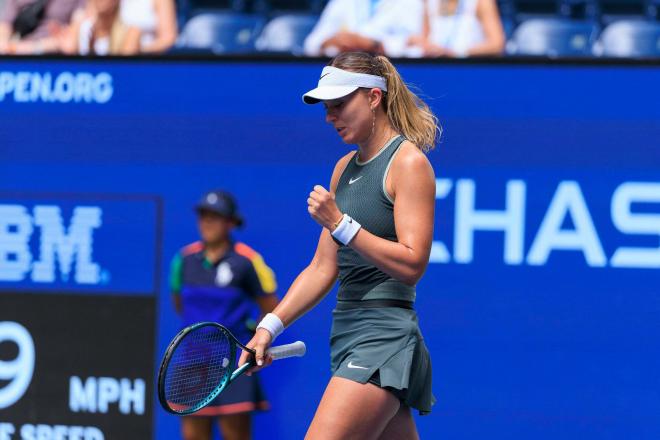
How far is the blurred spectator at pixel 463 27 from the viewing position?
5516 millimetres

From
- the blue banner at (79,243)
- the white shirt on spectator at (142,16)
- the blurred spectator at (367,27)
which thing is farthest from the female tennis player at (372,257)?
the white shirt on spectator at (142,16)

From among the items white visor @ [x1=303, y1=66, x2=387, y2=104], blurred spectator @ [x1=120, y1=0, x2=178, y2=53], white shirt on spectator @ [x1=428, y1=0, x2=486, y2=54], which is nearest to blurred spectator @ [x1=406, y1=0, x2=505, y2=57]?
white shirt on spectator @ [x1=428, y1=0, x2=486, y2=54]

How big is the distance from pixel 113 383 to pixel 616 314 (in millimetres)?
2182

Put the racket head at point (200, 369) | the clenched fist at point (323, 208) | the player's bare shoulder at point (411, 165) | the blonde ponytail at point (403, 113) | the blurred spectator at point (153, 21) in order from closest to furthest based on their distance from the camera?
the clenched fist at point (323, 208), the player's bare shoulder at point (411, 165), the racket head at point (200, 369), the blonde ponytail at point (403, 113), the blurred spectator at point (153, 21)

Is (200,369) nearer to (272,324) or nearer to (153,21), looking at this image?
(272,324)

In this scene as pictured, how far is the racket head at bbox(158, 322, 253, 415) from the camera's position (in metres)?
3.36

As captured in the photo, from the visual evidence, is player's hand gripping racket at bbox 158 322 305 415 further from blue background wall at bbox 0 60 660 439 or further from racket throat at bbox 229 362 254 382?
blue background wall at bbox 0 60 660 439

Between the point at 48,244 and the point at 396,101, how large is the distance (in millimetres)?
2327

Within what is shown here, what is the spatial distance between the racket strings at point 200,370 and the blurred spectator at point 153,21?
2509 millimetres

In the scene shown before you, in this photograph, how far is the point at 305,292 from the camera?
3510 millimetres

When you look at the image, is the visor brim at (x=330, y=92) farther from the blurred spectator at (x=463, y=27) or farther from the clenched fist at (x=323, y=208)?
the blurred spectator at (x=463, y=27)

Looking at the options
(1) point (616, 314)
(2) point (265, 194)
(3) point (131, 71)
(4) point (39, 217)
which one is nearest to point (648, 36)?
(1) point (616, 314)

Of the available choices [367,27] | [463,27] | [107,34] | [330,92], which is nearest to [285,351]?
[330,92]

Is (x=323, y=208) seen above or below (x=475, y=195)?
below
